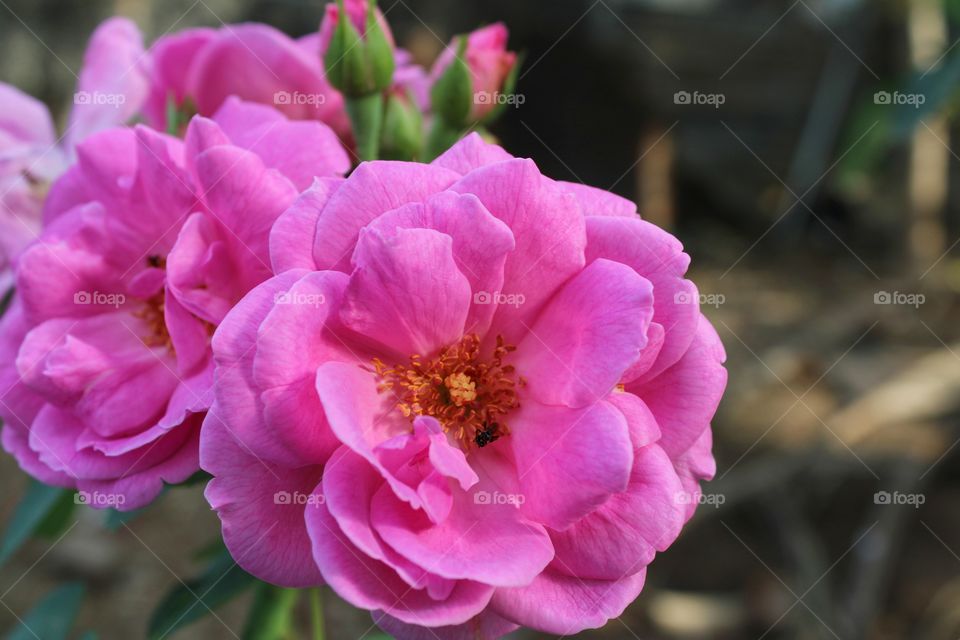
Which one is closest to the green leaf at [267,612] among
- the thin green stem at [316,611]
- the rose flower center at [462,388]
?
the thin green stem at [316,611]

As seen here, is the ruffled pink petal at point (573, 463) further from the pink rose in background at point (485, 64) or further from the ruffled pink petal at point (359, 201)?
the pink rose in background at point (485, 64)

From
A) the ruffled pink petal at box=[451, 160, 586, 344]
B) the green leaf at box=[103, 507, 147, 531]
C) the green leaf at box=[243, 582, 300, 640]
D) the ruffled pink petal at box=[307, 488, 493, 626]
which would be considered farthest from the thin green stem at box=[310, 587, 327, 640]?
the ruffled pink petal at box=[451, 160, 586, 344]

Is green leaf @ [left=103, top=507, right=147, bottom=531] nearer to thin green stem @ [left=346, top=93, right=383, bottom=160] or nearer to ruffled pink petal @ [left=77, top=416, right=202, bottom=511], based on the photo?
ruffled pink petal @ [left=77, top=416, right=202, bottom=511]

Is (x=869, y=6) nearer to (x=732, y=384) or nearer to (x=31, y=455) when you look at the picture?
(x=732, y=384)

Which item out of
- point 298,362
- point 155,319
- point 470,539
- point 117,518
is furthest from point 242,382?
point 117,518

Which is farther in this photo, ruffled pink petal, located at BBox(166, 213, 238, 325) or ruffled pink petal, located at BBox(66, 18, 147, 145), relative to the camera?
ruffled pink petal, located at BBox(66, 18, 147, 145)
